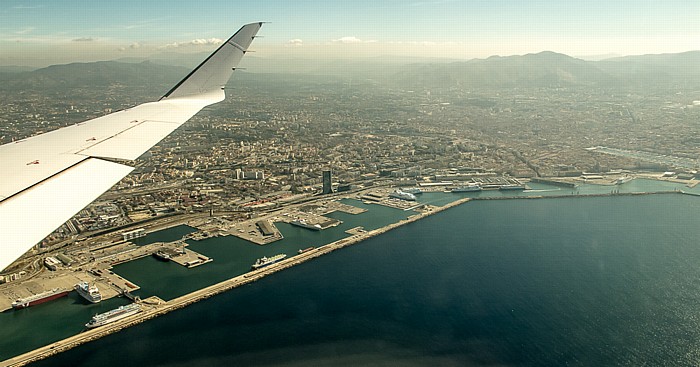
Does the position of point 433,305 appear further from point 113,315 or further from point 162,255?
point 162,255

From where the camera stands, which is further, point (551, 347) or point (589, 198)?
point (589, 198)

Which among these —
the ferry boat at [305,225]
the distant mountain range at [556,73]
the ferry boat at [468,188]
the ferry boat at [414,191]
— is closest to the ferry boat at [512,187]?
the ferry boat at [468,188]

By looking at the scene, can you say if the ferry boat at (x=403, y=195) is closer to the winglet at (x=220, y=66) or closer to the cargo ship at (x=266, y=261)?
the cargo ship at (x=266, y=261)

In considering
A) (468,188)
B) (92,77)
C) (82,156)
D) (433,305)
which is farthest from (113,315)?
(92,77)

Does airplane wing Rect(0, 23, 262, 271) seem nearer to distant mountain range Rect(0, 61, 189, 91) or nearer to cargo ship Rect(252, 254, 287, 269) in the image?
cargo ship Rect(252, 254, 287, 269)

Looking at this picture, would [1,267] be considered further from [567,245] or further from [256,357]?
[567,245]

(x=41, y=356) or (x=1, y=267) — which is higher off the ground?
(x=1, y=267)

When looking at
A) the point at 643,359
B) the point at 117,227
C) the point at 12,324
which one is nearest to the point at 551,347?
the point at 643,359

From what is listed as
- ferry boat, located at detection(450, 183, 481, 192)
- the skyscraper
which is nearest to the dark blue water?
ferry boat, located at detection(450, 183, 481, 192)
